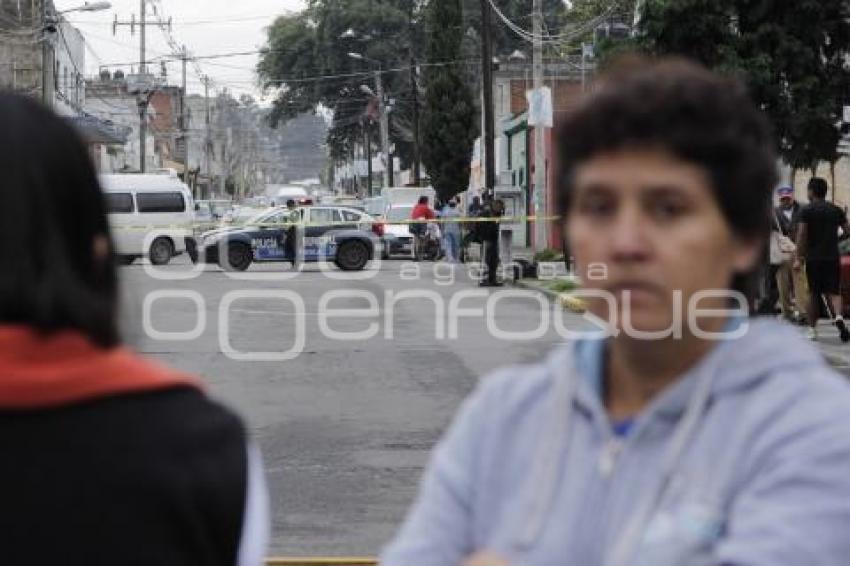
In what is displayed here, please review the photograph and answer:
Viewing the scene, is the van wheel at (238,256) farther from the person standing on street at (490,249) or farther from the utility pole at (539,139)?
the person standing on street at (490,249)

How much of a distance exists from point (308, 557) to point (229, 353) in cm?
897

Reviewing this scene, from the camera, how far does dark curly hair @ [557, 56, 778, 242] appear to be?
84.0 inches

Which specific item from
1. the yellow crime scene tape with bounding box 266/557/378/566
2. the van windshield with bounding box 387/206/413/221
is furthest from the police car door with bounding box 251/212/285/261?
the yellow crime scene tape with bounding box 266/557/378/566

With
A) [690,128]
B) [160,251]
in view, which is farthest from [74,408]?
[160,251]

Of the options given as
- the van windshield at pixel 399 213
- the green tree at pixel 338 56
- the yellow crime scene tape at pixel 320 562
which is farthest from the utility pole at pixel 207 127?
the yellow crime scene tape at pixel 320 562

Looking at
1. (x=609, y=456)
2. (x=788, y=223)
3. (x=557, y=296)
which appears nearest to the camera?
(x=609, y=456)

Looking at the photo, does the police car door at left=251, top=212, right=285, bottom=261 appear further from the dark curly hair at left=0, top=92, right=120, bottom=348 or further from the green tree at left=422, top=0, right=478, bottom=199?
the dark curly hair at left=0, top=92, right=120, bottom=348

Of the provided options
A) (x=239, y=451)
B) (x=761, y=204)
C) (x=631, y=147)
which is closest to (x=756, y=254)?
(x=761, y=204)

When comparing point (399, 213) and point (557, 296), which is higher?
point (399, 213)

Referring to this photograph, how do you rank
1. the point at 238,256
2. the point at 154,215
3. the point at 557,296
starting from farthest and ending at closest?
1. the point at 154,215
2. the point at 238,256
3. the point at 557,296

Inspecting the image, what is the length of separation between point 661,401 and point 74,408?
755 millimetres

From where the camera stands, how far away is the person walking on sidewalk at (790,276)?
57.0 feet

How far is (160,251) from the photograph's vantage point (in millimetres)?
41000

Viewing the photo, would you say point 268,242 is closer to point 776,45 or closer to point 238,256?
point 238,256
